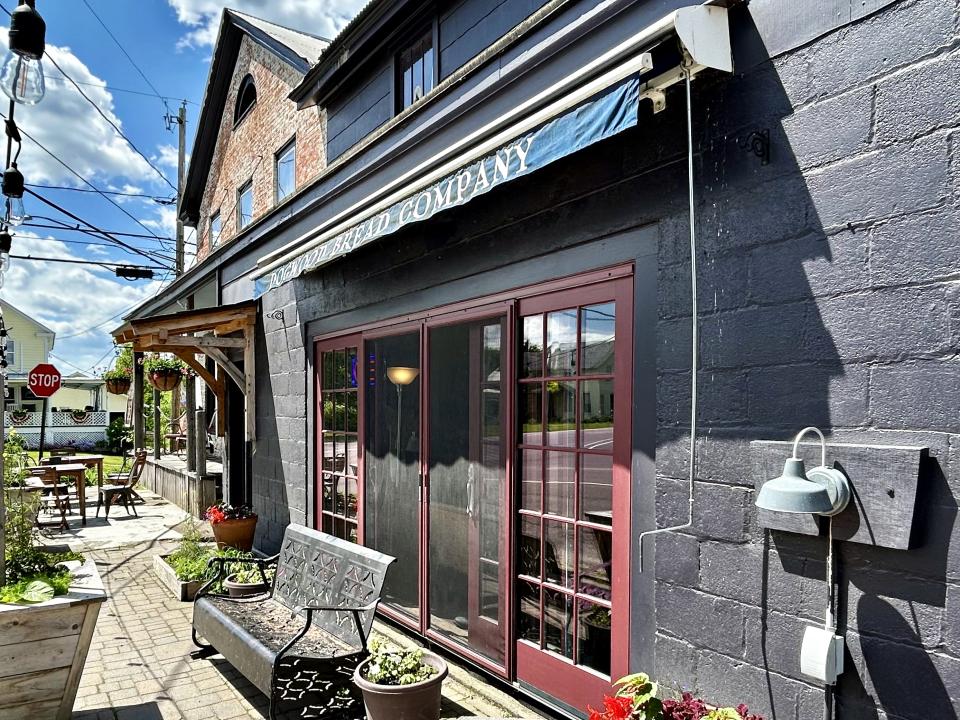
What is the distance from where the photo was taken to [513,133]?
3.27m

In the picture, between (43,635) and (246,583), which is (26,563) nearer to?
(43,635)

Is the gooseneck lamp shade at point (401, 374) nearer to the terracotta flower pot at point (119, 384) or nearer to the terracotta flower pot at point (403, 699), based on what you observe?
the terracotta flower pot at point (403, 699)

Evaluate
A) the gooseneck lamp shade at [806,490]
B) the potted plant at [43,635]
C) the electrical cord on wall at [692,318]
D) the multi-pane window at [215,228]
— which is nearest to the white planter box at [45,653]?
the potted plant at [43,635]

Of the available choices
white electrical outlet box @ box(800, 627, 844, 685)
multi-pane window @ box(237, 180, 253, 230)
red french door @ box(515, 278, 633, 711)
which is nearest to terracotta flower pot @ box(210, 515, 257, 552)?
red french door @ box(515, 278, 633, 711)

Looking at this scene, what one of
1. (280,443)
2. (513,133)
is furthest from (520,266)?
(280,443)

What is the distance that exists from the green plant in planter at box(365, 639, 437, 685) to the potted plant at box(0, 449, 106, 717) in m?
1.63

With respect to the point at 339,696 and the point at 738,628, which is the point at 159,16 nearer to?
the point at 339,696

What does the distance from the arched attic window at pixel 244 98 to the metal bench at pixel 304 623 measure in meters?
9.95

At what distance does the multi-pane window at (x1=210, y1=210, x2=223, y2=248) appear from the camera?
14.0 meters

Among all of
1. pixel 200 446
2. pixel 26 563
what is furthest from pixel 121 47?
pixel 26 563

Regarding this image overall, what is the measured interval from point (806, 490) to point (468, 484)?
266cm

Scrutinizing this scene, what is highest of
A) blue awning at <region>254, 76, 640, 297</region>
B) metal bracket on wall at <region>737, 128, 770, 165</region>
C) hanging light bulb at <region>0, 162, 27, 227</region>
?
hanging light bulb at <region>0, 162, 27, 227</region>

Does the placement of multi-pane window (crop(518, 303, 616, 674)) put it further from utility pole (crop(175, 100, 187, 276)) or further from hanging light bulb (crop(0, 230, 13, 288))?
utility pole (crop(175, 100, 187, 276))

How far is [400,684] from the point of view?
3.40m
